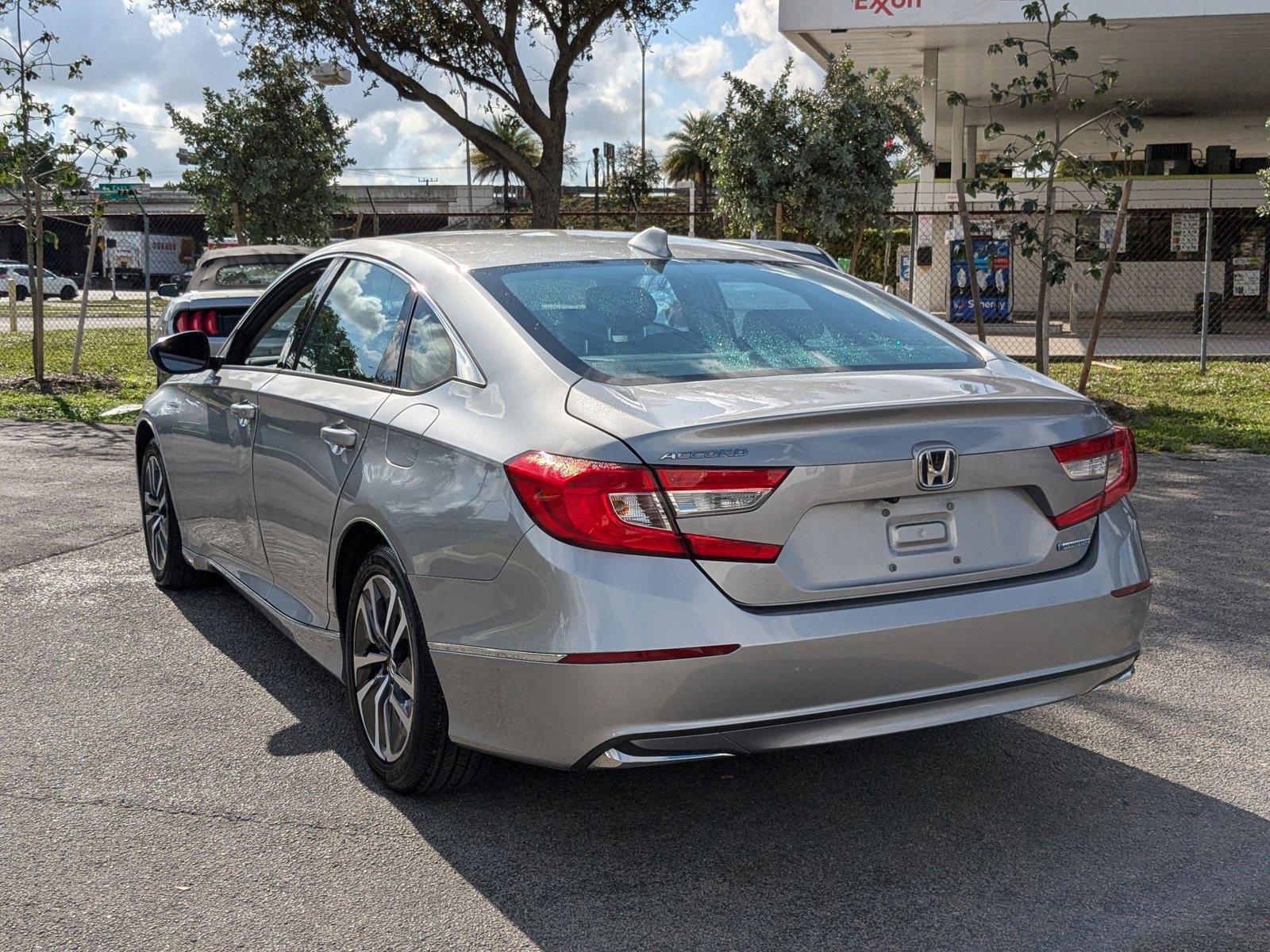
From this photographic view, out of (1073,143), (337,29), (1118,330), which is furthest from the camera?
(1073,143)

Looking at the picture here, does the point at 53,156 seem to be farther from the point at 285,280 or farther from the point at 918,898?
the point at 918,898

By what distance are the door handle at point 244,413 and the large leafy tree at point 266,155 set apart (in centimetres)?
1524

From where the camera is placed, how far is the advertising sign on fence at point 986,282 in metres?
23.9

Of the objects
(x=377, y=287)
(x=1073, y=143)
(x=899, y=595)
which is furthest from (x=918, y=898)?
(x=1073, y=143)

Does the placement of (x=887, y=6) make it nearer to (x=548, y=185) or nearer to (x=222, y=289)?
(x=548, y=185)

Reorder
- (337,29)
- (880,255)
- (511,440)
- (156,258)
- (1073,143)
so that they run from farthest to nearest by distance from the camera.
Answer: (156,258)
(1073,143)
(880,255)
(337,29)
(511,440)

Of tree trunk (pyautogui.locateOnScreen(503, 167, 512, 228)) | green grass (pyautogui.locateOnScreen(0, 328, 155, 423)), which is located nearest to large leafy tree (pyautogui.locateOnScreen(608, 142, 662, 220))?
tree trunk (pyautogui.locateOnScreen(503, 167, 512, 228))

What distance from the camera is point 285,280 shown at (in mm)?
5273

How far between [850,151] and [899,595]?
12.6 meters

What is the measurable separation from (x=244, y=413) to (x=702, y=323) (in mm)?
1840

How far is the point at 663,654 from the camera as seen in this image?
3.06 m

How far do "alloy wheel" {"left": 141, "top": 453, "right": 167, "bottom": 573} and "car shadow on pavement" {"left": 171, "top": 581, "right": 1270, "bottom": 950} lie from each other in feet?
6.72

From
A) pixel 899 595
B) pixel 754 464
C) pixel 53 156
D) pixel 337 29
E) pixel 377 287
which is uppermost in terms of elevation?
pixel 337 29

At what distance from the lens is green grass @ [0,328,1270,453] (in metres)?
11.3
